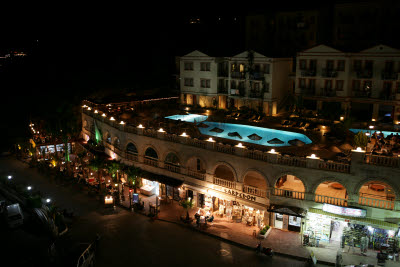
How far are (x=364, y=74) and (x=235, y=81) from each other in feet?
62.7

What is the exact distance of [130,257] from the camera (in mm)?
27766

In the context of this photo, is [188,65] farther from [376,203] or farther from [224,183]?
[376,203]

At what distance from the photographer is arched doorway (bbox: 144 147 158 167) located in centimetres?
3919

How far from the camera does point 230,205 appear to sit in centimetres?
3366

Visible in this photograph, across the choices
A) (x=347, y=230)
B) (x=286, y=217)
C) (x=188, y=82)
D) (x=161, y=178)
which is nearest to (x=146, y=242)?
(x=161, y=178)

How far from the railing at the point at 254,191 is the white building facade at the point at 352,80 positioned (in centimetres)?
2253

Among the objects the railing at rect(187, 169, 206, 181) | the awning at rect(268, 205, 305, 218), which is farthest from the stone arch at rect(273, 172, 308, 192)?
the railing at rect(187, 169, 206, 181)

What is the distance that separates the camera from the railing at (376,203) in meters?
26.5

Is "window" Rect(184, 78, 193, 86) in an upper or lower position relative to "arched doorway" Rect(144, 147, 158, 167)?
upper

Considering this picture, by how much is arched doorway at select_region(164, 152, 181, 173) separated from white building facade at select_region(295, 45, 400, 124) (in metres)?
23.8

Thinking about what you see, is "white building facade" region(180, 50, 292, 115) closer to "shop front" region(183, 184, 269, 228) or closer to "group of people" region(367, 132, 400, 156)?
"group of people" region(367, 132, 400, 156)

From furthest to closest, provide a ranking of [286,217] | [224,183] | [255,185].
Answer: [255,185], [224,183], [286,217]

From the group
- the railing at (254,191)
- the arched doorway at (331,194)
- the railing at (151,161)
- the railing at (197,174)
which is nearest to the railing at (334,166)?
the arched doorway at (331,194)

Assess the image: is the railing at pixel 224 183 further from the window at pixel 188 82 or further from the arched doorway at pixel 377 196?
the window at pixel 188 82
